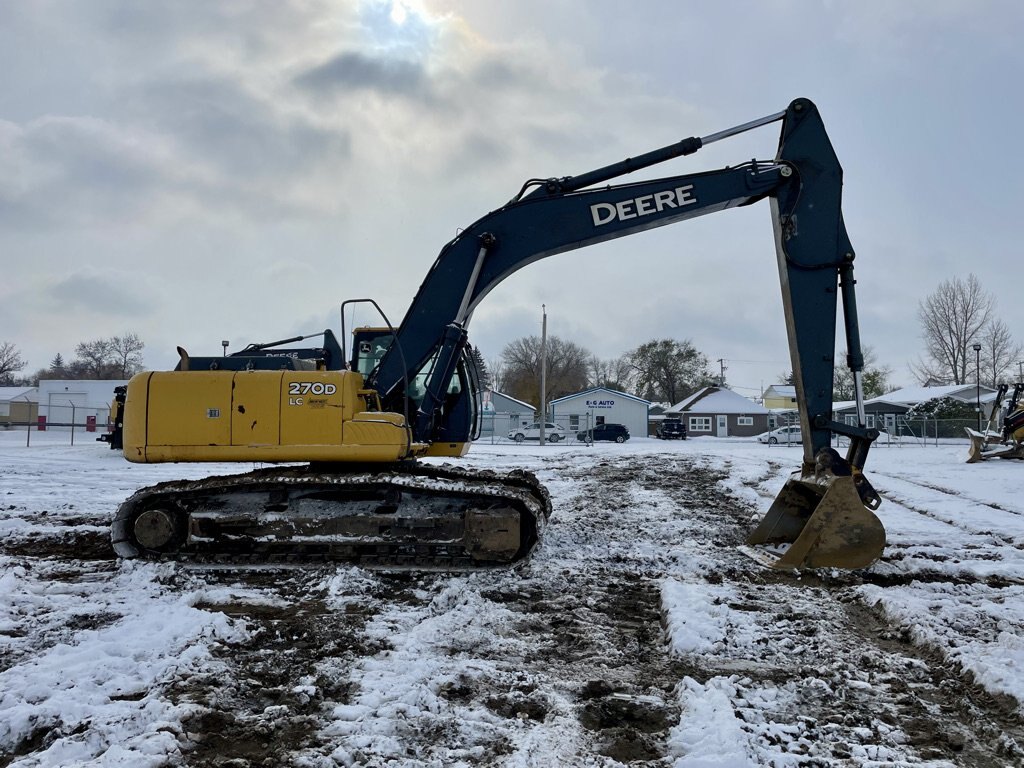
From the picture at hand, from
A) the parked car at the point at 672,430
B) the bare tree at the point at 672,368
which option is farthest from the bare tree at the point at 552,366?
the parked car at the point at 672,430

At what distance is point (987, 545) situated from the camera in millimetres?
7117

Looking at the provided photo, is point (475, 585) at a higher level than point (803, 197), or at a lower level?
lower

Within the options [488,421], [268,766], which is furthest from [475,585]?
[488,421]

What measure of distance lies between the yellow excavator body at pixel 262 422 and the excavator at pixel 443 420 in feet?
0.04

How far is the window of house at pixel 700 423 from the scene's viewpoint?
6222cm

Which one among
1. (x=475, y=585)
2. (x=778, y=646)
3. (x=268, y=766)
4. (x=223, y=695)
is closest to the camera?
(x=268, y=766)

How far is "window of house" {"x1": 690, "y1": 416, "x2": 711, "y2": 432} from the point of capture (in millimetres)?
62219

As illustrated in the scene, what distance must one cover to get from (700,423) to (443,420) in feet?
192

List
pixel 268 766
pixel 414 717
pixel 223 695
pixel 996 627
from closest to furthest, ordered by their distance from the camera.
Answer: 1. pixel 268 766
2. pixel 414 717
3. pixel 223 695
4. pixel 996 627

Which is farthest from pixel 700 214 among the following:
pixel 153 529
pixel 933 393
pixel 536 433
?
pixel 933 393

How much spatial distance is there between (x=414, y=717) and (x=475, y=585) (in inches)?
93.5

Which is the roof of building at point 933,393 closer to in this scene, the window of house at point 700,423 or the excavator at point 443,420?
the window of house at point 700,423

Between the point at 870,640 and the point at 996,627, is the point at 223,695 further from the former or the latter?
the point at 996,627

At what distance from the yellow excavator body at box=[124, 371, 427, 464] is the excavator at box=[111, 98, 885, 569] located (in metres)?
0.01
